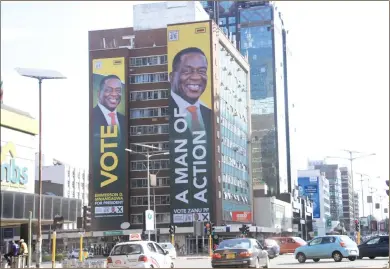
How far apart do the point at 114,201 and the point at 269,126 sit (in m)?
59.8

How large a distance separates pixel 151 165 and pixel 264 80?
191 ft

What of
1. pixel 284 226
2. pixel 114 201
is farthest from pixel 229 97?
pixel 284 226

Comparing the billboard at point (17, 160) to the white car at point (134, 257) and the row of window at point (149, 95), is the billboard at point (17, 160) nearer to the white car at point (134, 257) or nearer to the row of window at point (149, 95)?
the white car at point (134, 257)

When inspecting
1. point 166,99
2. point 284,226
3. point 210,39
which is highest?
point 210,39

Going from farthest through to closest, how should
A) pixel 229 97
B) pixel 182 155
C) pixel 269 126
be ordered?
pixel 269 126 → pixel 229 97 → pixel 182 155

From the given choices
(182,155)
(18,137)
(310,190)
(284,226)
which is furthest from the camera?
(310,190)

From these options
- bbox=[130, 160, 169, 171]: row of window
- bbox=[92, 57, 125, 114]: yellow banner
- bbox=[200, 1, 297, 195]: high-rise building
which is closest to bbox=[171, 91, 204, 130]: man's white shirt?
bbox=[130, 160, 169, 171]: row of window

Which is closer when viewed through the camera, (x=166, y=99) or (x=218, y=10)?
(x=166, y=99)

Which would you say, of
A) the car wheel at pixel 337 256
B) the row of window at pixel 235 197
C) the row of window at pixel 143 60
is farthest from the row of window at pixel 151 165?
the car wheel at pixel 337 256

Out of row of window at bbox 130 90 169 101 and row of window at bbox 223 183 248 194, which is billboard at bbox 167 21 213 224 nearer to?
row of window at bbox 130 90 169 101

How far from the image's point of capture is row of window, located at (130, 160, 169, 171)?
95750 mm

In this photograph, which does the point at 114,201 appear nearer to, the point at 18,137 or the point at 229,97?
the point at 229,97

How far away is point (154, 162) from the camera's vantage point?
9638cm

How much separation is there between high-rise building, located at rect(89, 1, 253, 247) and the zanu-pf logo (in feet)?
191
